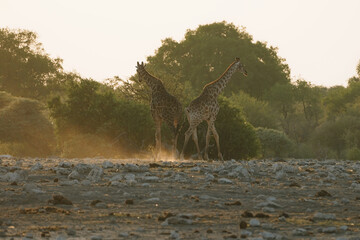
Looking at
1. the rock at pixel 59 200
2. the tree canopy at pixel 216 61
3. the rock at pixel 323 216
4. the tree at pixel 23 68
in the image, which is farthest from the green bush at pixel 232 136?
the tree canopy at pixel 216 61

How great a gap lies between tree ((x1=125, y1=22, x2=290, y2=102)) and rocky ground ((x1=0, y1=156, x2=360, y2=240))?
52722 mm

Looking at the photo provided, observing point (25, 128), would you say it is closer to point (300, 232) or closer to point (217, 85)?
point (217, 85)

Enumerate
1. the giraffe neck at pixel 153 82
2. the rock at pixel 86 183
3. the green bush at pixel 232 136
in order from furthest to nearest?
the green bush at pixel 232 136
the giraffe neck at pixel 153 82
the rock at pixel 86 183

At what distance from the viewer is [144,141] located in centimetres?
2708

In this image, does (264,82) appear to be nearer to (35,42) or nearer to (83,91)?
(35,42)

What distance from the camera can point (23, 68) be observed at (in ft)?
175

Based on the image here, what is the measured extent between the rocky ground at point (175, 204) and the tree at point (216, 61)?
52.7 metres

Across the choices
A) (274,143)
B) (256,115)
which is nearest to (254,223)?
(274,143)

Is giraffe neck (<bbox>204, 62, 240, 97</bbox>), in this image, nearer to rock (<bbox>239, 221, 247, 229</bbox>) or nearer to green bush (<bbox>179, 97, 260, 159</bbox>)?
green bush (<bbox>179, 97, 260, 159</bbox>)

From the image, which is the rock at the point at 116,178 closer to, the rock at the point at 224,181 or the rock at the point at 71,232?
the rock at the point at 224,181

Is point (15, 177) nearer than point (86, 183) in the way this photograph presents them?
No

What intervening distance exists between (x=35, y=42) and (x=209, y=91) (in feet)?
124

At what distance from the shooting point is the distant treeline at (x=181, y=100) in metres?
26.7

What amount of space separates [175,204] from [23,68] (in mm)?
45770
